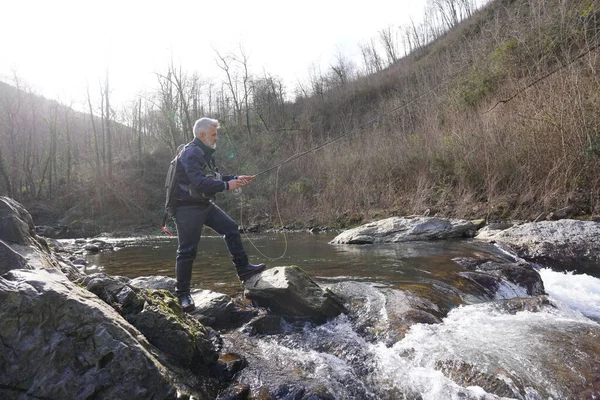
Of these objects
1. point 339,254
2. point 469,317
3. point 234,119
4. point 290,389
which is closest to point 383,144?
point 339,254

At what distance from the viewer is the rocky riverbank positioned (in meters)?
1.91

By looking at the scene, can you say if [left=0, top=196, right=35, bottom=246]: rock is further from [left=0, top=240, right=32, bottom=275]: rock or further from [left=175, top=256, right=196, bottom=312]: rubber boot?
[left=175, top=256, right=196, bottom=312]: rubber boot

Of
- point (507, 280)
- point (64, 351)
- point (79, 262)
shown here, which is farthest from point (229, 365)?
point (79, 262)

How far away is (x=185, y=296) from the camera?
3914mm

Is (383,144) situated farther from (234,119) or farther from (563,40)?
(234,119)

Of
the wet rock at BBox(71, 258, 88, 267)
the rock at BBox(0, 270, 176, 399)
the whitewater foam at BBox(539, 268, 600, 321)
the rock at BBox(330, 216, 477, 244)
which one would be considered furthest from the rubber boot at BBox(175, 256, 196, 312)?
the rock at BBox(330, 216, 477, 244)

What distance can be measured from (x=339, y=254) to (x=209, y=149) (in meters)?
5.19

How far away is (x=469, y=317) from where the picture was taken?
3.92 metres

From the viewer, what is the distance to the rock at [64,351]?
6.04 ft

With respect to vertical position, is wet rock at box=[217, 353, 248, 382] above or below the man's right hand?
below

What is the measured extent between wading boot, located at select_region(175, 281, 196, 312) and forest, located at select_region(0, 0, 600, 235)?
2668 mm

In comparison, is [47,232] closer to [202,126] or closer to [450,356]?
[202,126]

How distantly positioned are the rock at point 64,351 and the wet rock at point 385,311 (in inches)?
84.6

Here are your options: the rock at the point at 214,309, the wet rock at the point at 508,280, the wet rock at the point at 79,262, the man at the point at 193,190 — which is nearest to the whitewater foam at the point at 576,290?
the wet rock at the point at 508,280
